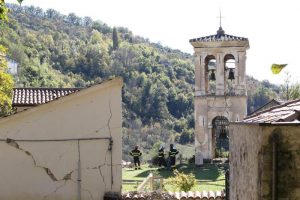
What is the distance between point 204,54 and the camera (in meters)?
25.3

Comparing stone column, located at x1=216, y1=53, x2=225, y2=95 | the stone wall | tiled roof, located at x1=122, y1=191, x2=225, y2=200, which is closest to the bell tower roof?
stone column, located at x1=216, y1=53, x2=225, y2=95

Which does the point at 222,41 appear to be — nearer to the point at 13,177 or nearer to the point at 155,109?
the point at 13,177

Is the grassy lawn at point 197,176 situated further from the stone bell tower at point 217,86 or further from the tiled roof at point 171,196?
the tiled roof at point 171,196

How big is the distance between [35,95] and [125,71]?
249 ft

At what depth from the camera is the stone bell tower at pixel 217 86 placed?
2514 centimetres

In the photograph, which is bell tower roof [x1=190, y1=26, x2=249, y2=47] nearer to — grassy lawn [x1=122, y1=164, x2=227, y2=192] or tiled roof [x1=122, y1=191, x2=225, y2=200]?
grassy lawn [x1=122, y1=164, x2=227, y2=192]

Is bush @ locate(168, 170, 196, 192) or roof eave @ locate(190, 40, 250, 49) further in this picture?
roof eave @ locate(190, 40, 250, 49)

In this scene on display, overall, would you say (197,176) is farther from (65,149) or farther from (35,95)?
(65,149)

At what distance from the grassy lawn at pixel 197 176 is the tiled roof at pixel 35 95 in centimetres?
345

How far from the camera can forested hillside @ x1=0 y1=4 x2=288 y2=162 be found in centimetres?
7106

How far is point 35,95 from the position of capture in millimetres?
Result: 19078

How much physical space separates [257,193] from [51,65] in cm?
9263

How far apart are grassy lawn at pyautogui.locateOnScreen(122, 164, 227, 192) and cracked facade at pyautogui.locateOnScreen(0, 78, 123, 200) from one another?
A: 5.01m

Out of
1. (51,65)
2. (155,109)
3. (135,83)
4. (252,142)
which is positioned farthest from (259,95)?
(252,142)
